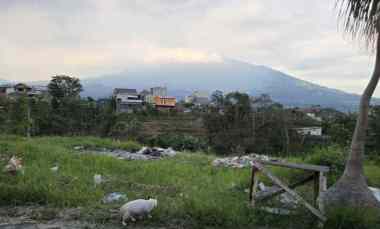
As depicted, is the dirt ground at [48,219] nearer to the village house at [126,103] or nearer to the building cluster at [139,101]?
the village house at [126,103]

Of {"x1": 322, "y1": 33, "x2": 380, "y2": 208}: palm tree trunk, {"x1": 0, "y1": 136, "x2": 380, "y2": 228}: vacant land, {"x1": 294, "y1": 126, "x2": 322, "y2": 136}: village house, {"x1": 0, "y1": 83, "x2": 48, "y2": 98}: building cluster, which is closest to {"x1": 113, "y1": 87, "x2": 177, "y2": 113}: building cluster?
{"x1": 0, "y1": 83, "x2": 48, "y2": 98}: building cluster

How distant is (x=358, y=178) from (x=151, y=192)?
92.6 inches

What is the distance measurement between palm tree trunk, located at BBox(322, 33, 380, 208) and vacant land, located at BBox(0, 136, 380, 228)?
0.40 meters

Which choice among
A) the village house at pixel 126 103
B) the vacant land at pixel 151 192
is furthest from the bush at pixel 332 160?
the village house at pixel 126 103

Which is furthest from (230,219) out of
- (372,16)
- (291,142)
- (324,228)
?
(291,142)

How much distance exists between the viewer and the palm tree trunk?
283 cm

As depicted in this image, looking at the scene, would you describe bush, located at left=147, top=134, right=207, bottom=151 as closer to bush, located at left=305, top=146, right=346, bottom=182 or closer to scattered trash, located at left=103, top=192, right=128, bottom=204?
bush, located at left=305, top=146, right=346, bottom=182

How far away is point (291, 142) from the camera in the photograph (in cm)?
1894

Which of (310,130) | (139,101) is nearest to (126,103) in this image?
(139,101)

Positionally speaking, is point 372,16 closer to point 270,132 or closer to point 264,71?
point 270,132

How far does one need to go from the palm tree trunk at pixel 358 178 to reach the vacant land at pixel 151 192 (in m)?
0.40

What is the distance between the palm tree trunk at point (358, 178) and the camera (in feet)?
9.29

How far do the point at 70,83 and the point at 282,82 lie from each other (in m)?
110

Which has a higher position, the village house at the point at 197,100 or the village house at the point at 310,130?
the village house at the point at 197,100
